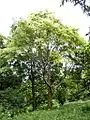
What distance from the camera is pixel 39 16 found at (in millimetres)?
31859

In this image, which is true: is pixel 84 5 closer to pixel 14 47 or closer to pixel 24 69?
pixel 14 47

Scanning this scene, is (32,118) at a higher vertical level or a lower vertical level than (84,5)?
lower

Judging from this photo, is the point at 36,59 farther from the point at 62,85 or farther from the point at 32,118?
the point at 32,118

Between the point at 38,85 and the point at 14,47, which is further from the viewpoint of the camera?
the point at 38,85

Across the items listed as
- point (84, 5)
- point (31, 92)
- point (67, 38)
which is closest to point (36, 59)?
point (67, 38)

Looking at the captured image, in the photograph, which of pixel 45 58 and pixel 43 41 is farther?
pixel 45 58

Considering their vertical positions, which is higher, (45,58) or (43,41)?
(43,41)

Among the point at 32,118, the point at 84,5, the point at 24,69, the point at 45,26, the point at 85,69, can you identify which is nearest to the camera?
the point at 84,5

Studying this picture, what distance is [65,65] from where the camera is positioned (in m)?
34.0

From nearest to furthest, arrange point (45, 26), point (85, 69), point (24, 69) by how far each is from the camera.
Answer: point (45, 26), point (85, 69), point (24, 69)

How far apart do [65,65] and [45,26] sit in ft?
17.1

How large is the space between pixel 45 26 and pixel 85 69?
6289mm

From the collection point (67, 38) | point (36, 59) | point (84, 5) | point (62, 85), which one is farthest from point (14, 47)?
point (84, 5)

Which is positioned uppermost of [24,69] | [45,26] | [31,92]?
[45,26]
